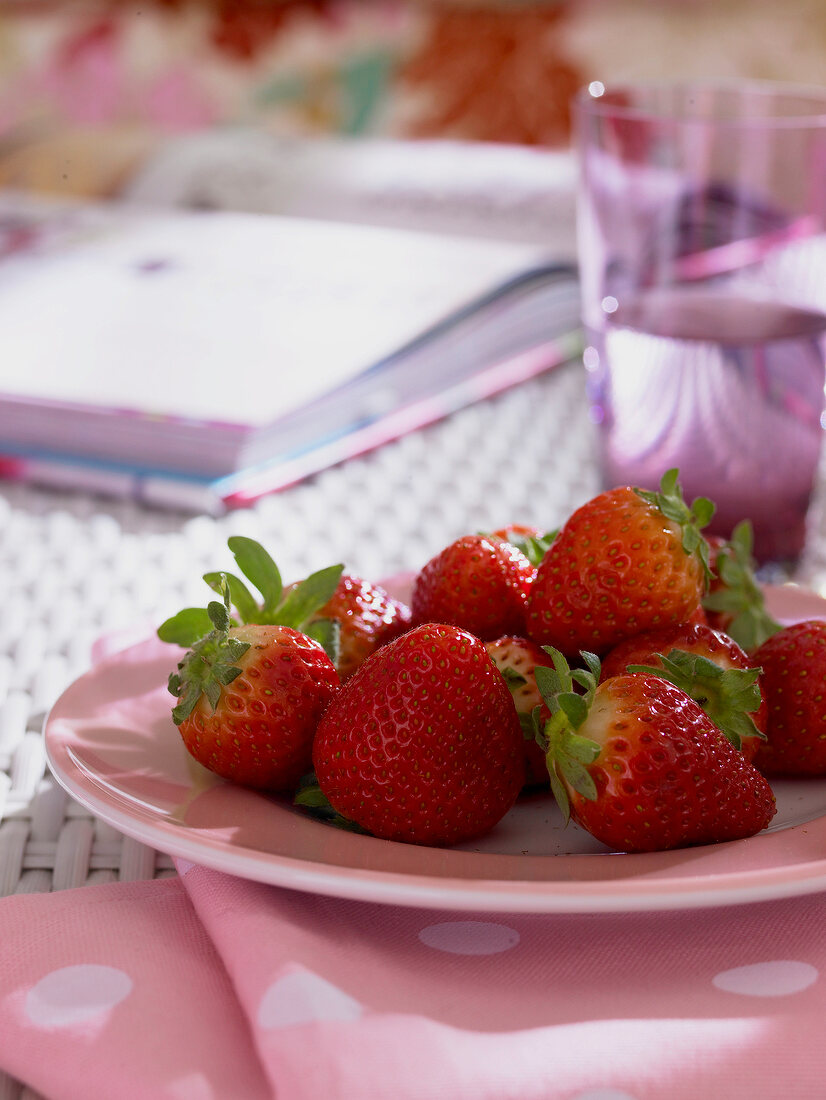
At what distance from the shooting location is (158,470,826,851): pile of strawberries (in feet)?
1.39

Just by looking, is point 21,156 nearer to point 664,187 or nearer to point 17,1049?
point 664,187

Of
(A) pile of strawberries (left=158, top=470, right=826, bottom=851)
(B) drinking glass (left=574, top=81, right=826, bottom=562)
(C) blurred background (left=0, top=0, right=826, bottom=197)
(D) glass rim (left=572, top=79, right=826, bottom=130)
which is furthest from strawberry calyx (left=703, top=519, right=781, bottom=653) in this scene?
(C) blurred background (left=0, top=0, right=826, bottom=197)

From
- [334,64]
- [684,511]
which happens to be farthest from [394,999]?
[334,64]

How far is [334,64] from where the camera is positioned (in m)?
2.04

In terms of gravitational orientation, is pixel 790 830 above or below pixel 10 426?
below

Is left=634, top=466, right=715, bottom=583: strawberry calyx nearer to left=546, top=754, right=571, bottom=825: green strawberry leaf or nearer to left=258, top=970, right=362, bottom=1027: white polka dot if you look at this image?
left=546, top=754, right=571, bottom=825: green strawberry leaf

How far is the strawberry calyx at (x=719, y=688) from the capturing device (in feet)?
1.49

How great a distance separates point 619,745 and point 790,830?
0.20 feet

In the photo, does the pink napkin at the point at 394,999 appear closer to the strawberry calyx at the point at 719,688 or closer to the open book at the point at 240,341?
the strawberry calyx at the point at 719,688

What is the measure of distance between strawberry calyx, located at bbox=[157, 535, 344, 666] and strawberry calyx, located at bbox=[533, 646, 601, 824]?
11cm

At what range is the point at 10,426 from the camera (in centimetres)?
93

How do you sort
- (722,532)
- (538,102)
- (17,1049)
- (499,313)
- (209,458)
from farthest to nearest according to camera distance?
(538,102), (499,313), (209,458), (722,532), (17,1049)

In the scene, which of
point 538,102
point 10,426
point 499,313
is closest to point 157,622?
point 10,426

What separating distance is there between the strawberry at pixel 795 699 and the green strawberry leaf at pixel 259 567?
19cm
